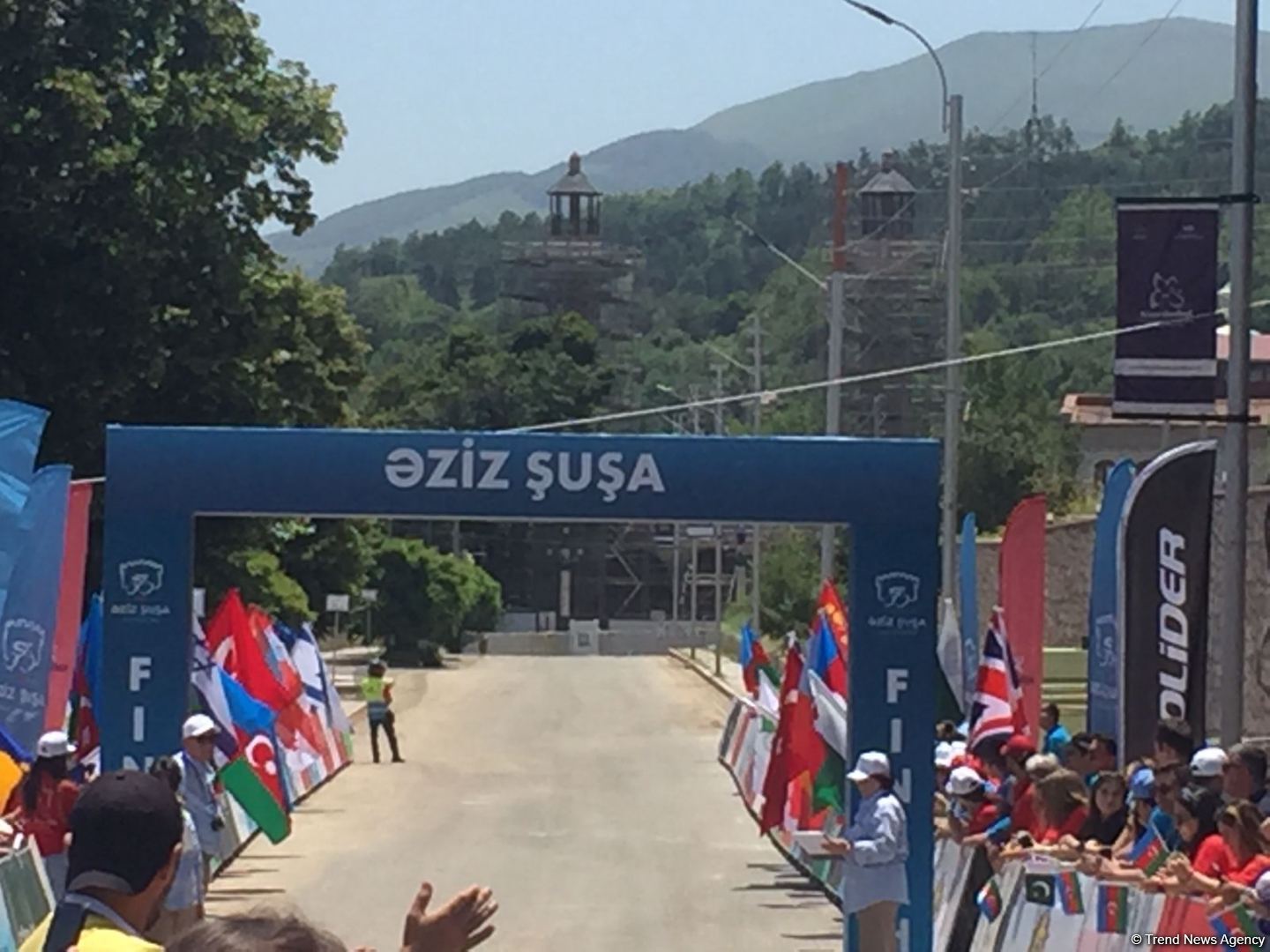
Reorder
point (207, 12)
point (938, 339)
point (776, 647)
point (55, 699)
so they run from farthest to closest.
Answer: point (938, 339) < point (776, 647) < point (207, 12) < point (55, 699)

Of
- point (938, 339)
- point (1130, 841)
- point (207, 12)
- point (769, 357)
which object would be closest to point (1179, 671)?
point (1130, 841)

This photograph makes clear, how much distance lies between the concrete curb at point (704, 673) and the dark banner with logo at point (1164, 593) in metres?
33.7

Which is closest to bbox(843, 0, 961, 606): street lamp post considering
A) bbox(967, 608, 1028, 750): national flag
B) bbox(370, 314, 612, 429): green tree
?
bbox(967, 608, 1028, 750): national flag

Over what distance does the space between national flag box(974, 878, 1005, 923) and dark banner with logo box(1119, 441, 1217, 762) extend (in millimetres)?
1398

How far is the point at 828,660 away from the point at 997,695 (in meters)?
3.08

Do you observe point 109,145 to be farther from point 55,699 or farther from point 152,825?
point 152,825

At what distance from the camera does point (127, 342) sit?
3134 cm

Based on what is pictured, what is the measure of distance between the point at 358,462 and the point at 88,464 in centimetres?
1475

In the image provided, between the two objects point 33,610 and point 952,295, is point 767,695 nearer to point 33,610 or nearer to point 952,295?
point 952,295

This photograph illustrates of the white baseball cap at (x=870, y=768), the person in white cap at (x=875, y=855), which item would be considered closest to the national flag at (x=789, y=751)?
the person in white cap at (x=875, y=855)

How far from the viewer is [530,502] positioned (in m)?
17.5

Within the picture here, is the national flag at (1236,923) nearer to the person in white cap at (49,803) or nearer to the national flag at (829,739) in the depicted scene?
the person in white cap at (49,803)

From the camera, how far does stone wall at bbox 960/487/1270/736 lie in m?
32.6

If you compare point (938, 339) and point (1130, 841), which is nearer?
point (1130, 841)
